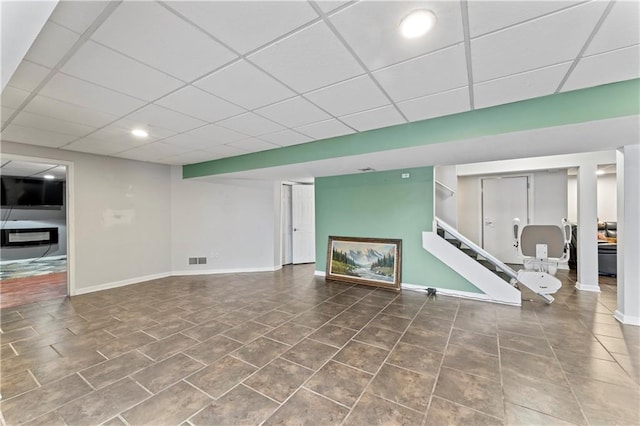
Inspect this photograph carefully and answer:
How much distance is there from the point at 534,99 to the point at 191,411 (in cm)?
375

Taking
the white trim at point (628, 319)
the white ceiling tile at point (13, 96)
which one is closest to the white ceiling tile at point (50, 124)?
the white ceiling tile at point (13, 96)

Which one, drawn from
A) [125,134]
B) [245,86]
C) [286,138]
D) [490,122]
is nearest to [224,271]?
[125,134]

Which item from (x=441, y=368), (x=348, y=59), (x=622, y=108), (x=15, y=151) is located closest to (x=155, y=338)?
(x=441, y=368)

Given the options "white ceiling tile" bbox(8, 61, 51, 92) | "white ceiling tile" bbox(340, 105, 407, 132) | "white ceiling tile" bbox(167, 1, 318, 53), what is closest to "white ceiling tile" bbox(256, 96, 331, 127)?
"white ceiling tile" bbox(340, 105, 407, 132)

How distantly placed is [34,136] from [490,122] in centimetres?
562

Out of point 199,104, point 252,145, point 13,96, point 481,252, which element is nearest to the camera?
point 13,96

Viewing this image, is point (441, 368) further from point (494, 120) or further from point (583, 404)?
point (494, 120)

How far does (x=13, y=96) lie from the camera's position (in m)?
2.28

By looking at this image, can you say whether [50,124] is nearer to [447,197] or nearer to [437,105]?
[437,105]

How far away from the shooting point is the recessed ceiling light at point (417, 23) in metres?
1.39

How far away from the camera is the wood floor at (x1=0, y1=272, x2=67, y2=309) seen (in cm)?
409

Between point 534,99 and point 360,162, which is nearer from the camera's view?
point 534,99

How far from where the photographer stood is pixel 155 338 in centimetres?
277

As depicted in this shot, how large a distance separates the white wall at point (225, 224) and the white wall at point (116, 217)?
235mm
